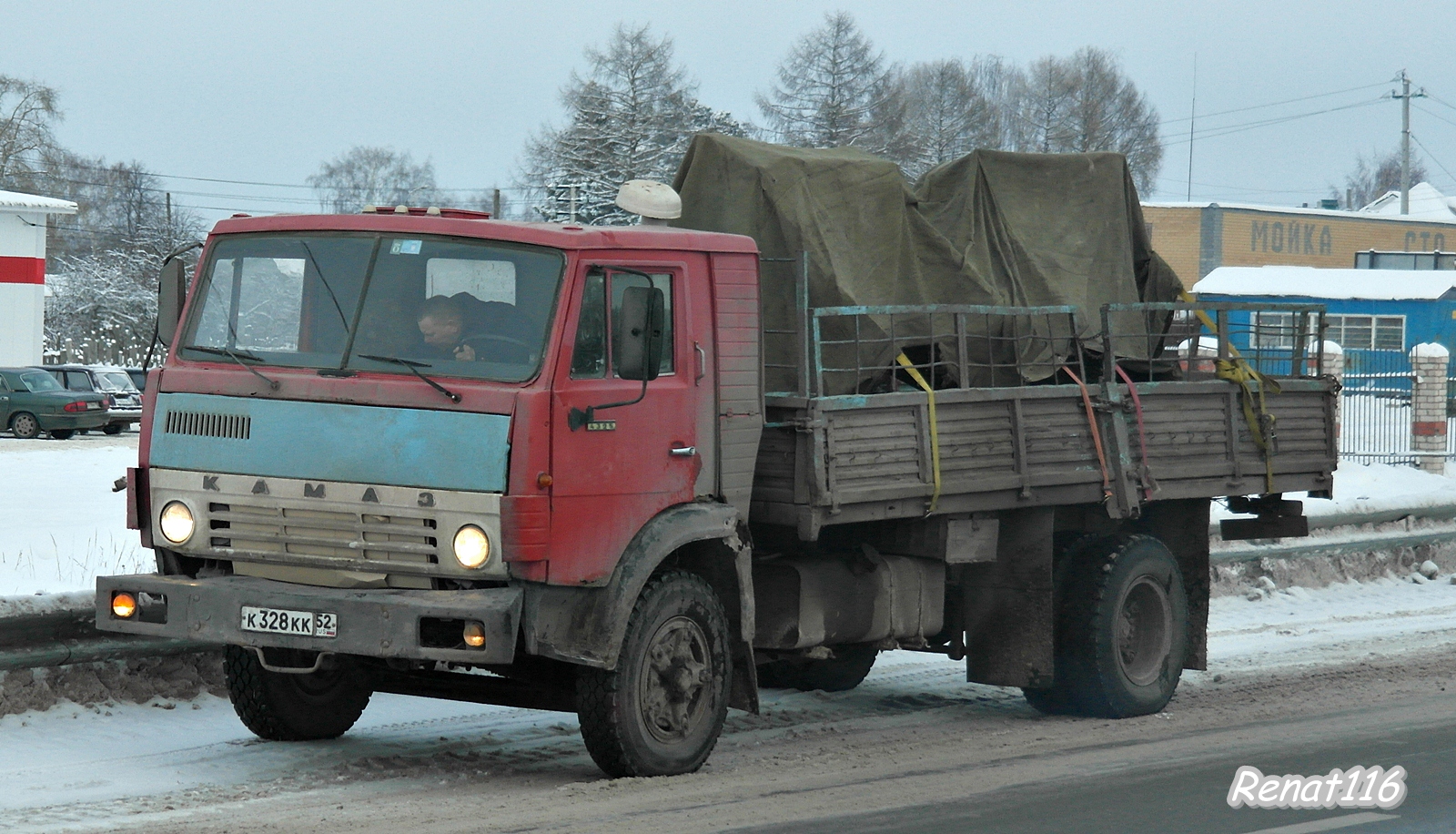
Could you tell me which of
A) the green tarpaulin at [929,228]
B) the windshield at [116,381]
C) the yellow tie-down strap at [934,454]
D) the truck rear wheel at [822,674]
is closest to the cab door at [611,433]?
the green tarpaulin at [929,228]

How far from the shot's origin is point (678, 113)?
5288 centimetres

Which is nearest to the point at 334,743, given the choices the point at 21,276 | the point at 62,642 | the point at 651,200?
the point at 62,642

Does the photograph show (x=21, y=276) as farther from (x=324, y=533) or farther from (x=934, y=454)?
(x=324, y=533)

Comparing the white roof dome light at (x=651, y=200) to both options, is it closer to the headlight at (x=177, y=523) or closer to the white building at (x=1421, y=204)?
the headlight at (x=177, y=523)

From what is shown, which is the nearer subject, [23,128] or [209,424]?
[209,424]

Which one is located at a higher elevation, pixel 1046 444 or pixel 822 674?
pixel 1046 444

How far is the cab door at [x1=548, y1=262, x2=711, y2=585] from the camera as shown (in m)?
6.66

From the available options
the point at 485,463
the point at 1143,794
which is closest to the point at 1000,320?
the point at 1143,794

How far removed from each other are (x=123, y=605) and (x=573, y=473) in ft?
6.53

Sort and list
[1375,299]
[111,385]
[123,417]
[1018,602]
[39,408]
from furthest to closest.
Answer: [1375,299] → [111,385] → [123,417] → [39,408] → [1018,602]

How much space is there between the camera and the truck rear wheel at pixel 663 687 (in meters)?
6.99

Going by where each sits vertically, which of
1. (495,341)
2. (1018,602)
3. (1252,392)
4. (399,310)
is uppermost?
(399,310)

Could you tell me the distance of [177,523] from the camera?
7.00 metres

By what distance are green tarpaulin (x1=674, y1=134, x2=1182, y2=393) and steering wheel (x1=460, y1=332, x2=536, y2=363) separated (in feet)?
6.13
